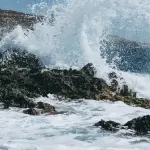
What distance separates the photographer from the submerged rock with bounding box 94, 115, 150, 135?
34.2 feet

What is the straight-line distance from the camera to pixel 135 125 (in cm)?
1059

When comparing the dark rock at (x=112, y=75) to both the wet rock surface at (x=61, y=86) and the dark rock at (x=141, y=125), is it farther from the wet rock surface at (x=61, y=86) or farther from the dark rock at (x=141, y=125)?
the dark rock at (x=141, y=125)

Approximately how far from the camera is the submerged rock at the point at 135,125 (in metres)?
10.4

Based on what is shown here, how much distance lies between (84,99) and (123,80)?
10.2ft

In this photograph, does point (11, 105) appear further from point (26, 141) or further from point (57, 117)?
point (26, 141)

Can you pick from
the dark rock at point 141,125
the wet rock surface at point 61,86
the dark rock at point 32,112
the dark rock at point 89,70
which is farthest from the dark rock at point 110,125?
the dark rock at point 89,70

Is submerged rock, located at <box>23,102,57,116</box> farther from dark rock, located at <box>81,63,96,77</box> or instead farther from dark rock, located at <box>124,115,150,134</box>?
dark rock, located at <box>81,63,96,77</box>

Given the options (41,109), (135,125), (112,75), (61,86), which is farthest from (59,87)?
(135,125)

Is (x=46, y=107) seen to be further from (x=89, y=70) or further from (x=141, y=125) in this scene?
(x=89, y=70)

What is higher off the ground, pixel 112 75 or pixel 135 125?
pixel 112 75

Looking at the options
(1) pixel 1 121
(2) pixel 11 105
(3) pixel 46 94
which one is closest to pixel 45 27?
(3) pixel 46 94

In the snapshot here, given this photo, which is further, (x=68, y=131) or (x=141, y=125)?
(x=68, y=131)

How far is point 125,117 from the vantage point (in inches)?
488

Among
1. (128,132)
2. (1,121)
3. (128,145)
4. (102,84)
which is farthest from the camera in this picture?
(102,84)
